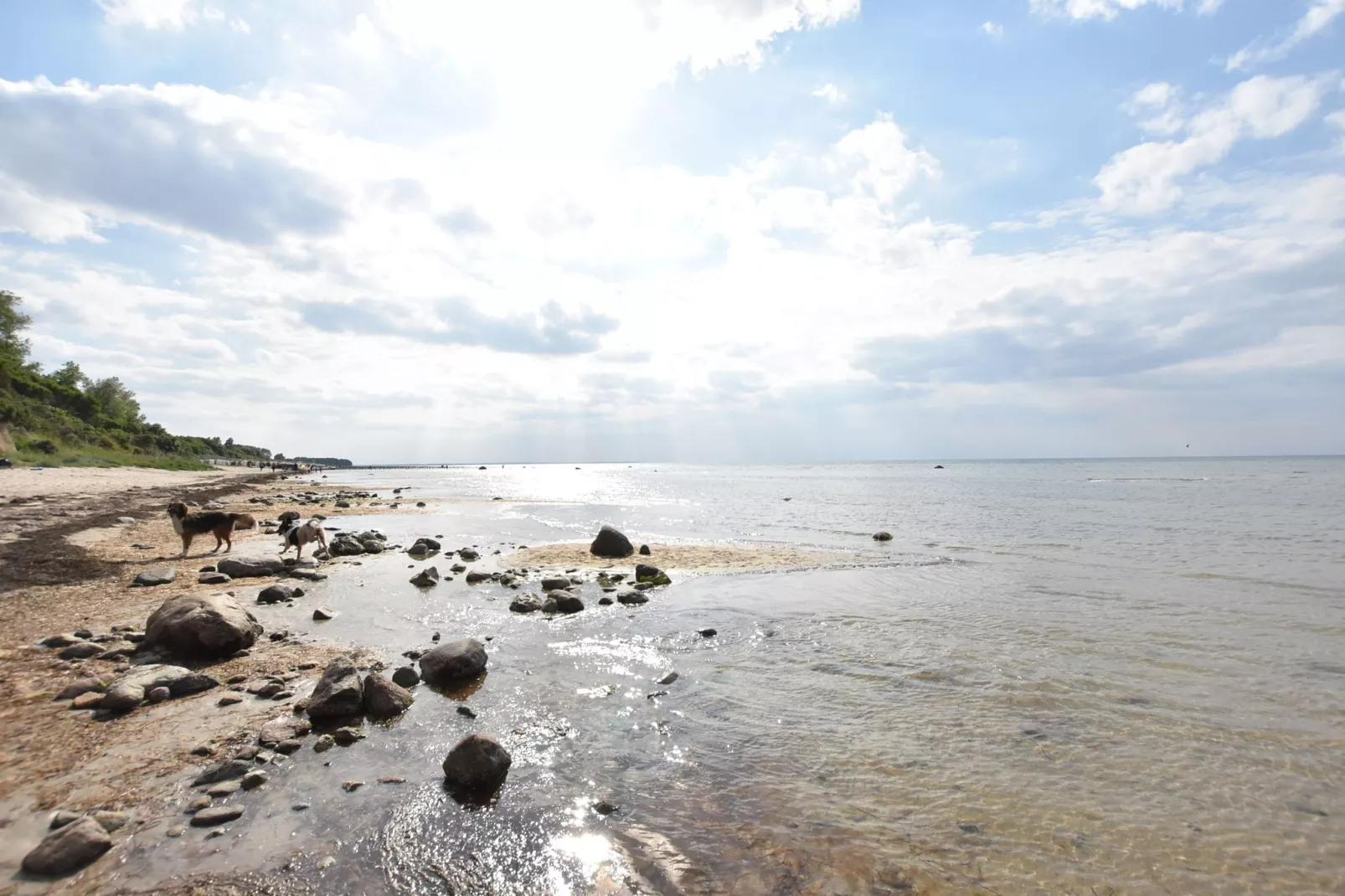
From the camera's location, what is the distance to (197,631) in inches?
417

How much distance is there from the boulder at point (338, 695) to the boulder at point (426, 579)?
30.8 feet

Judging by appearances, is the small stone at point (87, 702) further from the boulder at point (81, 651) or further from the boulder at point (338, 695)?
the boulder at point (338, 695)

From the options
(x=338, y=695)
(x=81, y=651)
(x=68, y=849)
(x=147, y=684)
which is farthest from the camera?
(x=81, y=651)

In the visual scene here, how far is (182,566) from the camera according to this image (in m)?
18.6

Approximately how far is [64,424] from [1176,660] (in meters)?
106

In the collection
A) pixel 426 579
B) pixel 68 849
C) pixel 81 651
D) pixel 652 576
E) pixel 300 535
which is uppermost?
pixel 300 535

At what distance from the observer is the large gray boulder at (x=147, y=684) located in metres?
8.36

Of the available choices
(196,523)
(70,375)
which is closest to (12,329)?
(70,375)

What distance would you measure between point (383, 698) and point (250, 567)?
1280 cm

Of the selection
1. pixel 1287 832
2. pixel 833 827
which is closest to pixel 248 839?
pixel 833 827

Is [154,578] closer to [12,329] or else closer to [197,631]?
[197,631]

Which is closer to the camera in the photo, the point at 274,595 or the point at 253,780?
the point at 253,780

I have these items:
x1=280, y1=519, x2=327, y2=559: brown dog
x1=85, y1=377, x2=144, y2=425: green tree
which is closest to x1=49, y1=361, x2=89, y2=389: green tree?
x1=85, y1=377, x2=144, y2=425: green tree

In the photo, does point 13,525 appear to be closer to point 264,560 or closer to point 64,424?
point 264,560
